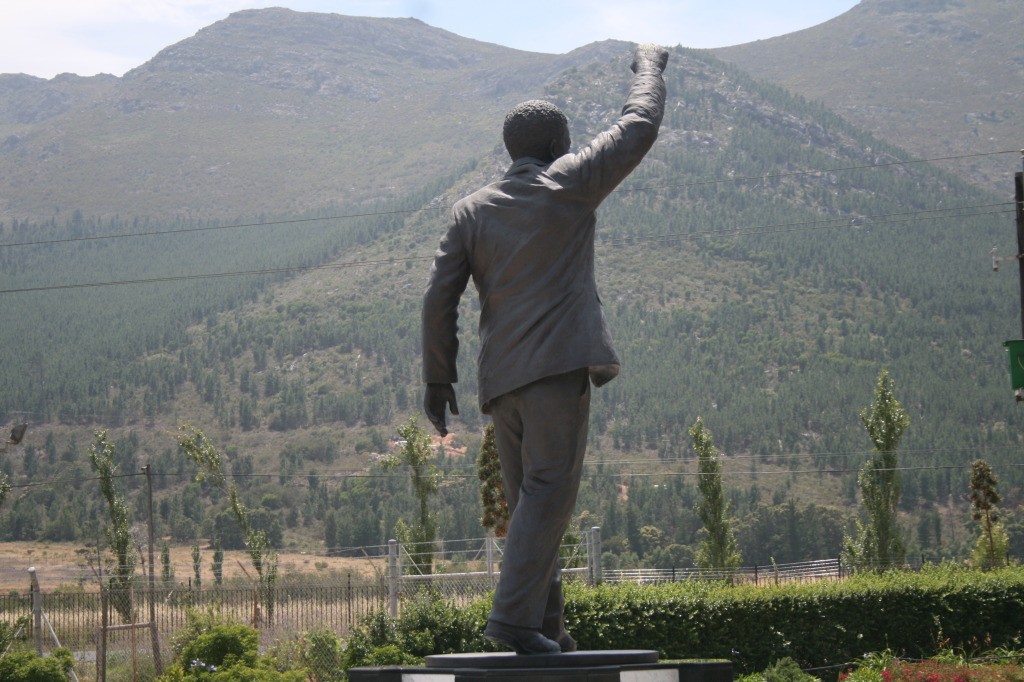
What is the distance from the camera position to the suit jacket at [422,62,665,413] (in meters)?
5.79

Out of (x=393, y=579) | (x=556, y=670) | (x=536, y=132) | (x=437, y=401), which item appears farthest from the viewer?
(x=393, y=579)

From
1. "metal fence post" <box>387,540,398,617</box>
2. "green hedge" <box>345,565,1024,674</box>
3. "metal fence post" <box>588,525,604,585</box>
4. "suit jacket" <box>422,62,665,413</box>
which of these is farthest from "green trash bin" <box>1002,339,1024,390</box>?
"suit jacket" <box>422,62,665,413</box>

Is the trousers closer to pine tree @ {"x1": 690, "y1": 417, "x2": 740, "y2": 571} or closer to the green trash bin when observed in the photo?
the green trash bin

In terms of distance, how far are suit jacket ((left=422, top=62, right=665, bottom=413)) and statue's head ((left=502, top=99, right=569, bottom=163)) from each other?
117 mm

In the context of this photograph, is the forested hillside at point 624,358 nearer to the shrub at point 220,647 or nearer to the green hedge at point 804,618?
the green hedge at point 804,618

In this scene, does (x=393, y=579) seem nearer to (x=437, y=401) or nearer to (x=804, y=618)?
Answer: (x=804, y=618)

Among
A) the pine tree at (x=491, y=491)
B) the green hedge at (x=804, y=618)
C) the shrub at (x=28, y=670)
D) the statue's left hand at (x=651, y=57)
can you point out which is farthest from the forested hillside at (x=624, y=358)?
the statue's left hand at (x=651, y=57)

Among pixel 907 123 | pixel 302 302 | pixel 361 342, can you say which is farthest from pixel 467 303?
pixel 907 123

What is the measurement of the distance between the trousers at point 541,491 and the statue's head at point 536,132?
121cm

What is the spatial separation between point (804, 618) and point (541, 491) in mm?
9468

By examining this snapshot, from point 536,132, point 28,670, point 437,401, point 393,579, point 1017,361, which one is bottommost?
point 393,579

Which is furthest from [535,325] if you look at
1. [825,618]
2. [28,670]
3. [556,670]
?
[825,618]

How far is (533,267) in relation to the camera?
592cm

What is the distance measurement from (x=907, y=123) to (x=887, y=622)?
177 metres
